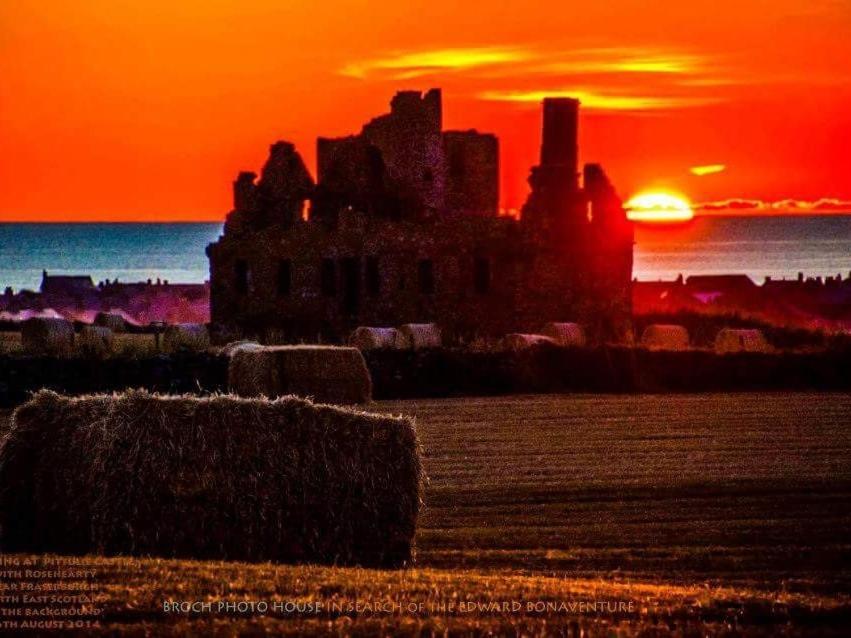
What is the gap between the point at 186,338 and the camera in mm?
54188

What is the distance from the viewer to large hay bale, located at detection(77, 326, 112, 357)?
4559 cm

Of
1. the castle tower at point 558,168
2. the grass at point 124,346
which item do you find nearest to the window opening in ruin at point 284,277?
the grass at point 124,346

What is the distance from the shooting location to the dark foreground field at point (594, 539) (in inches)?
607

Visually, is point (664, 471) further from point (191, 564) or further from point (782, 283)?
point (782, 283)

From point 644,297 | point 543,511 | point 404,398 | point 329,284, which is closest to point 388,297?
point 329,284

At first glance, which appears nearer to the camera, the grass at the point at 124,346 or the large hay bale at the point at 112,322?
the grass at the point at 124,346

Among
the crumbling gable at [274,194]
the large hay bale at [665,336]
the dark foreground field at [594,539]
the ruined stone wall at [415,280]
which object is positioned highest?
the crumbling gable at [274,194]

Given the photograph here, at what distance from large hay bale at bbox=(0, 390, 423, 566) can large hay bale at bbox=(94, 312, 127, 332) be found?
44179 mm

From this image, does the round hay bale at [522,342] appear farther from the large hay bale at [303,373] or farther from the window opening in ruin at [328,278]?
the window opening in ruin at [328,278]

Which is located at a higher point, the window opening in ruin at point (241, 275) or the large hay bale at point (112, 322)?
the window opening in ruin at point (241, 275)

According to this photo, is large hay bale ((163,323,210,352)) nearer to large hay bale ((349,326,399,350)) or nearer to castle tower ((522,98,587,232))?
large hay bale ((349,326,399,350))

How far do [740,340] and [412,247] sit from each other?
14.2 m

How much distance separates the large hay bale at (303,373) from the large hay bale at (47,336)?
556cm

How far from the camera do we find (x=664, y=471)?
31.8 metres
